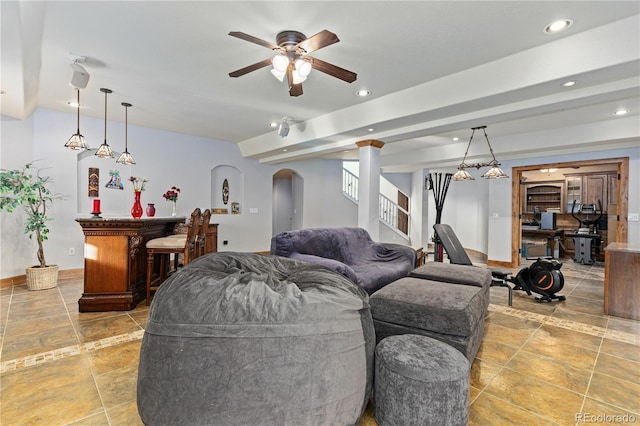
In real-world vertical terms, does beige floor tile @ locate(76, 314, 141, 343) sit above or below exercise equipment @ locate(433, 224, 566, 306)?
below

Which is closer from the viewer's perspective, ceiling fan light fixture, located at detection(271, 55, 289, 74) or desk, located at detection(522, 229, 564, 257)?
ceiling fan light fixture, located at detection(271, 55, 289, 74)

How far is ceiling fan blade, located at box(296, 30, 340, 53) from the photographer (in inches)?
84.4

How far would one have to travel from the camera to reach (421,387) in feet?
4.78

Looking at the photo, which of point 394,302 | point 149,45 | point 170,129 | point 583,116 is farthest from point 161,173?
point 583,116

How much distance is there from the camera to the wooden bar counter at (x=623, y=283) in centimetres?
329

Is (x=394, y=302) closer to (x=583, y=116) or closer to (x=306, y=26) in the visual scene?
(x=306, y=26)

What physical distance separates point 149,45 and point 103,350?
274cm

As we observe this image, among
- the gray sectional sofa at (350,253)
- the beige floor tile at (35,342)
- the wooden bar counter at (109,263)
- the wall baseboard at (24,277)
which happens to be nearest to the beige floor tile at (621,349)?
the gray sectional sofa at (350,253)

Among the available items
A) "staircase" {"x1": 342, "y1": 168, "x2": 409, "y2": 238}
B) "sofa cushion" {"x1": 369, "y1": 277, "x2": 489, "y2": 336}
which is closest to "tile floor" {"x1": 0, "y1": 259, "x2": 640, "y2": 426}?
"sofa cushion" {"x1": 369, "y1": 277, "x2": 489, "y2": 336}

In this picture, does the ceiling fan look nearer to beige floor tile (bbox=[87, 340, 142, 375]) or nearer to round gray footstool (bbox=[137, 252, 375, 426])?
round gray footstool (bbox=[137, 252, 375, 426])

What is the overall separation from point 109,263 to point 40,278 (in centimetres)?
181

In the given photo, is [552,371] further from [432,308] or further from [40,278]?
[40,278]

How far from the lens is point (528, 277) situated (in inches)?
161

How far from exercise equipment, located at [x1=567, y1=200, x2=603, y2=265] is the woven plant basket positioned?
10468mm
